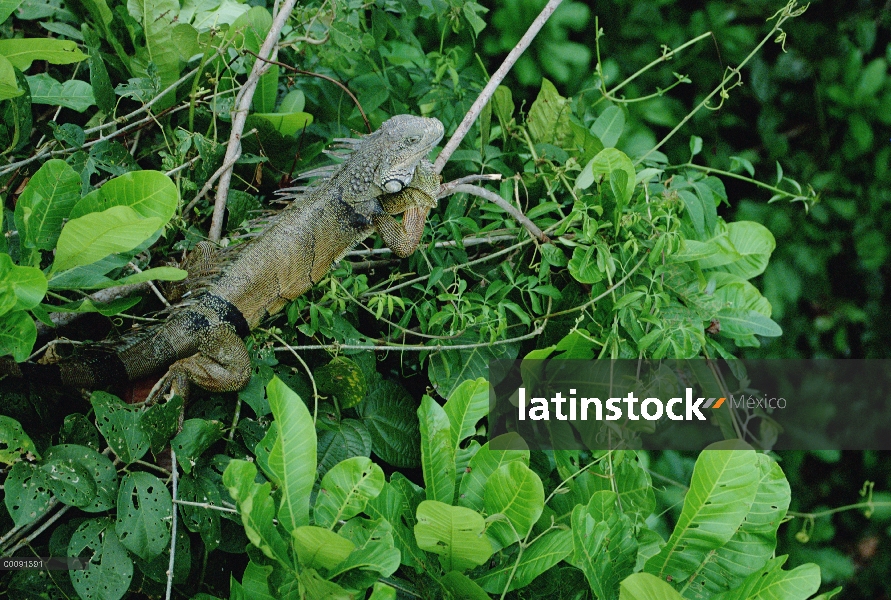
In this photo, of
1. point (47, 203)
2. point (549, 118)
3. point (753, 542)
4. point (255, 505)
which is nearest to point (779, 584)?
point (753, 542)

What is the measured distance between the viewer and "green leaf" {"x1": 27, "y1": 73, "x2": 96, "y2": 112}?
169cm

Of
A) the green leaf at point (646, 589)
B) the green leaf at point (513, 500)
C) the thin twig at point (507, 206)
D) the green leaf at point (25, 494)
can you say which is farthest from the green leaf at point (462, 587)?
the thin twig at point (507, 206)

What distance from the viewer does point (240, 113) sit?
70.3 inches

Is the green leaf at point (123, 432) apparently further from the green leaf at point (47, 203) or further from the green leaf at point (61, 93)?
the green leaf at point (61, 93)

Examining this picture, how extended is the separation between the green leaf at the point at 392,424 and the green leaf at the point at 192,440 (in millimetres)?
388

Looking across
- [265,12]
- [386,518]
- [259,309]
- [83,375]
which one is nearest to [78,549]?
[83,375]

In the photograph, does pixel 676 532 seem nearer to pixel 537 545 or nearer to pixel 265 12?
pixel 537 545

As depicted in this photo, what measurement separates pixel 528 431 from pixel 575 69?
1541 millimetres

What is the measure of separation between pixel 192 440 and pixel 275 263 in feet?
1.91

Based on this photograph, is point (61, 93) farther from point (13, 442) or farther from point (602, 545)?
point (602, 545)

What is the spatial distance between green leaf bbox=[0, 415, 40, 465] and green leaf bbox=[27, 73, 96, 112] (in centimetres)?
75

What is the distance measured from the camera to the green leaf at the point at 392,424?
1.71 meters

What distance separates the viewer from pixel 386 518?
1.37 meters

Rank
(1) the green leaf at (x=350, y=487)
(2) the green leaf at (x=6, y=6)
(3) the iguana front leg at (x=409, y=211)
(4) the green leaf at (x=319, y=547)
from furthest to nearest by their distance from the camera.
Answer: (3) the iguana front leg at (x=409, y=211)
(2) the green leaf at (x=6, y=6)
(1) the green leaf at (x=350, y=487)
(4) the green leaf at (x=319, y=547)
